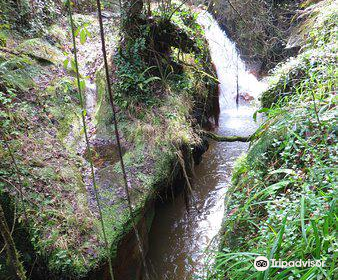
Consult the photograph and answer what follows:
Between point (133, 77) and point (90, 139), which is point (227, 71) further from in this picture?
point (90, 139)

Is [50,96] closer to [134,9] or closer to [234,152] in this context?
[134,9]

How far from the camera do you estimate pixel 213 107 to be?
24.7 ft

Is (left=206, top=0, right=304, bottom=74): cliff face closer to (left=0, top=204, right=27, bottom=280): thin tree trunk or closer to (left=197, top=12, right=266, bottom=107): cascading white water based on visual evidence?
(left=197, top=12, right=266, bottom=107): cascading white water

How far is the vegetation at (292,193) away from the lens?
1.78 meters

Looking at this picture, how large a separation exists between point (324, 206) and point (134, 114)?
3589 mm

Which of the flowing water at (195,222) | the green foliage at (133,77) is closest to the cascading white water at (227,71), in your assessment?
the flowing water at (195,222)

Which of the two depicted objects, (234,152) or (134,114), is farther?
(234,152)

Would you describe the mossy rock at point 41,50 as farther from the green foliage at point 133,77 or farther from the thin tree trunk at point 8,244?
the thin tree trunk at point 8,244

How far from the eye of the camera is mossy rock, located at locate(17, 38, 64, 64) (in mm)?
5211

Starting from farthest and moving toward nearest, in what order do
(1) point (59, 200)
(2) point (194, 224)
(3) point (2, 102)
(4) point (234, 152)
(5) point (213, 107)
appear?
(5) point (213, 107)
(4) point (234, 152)
(2) point (194, 224)
(3) point (2, 102)
(1) point (59, 200)

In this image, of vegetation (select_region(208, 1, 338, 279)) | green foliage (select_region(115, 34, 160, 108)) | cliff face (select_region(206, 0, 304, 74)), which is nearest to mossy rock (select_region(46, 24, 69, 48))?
green foliage (select_region(115, 34, 160, 108))

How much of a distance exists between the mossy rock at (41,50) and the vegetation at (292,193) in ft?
14.2

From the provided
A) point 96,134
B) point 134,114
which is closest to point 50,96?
point 96,134

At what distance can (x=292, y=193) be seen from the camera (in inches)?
92.0
